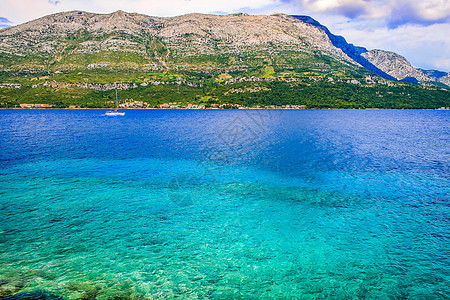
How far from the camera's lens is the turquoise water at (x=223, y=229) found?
1360cm

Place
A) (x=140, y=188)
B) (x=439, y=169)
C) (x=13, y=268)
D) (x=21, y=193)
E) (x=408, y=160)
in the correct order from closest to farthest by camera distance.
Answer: (x=13, y=268) < (x=21, y=193) < (x=140, y=188) < (x=439, y=169) < (x=408, y=160)

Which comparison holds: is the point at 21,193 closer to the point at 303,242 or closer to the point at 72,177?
the point at 72,177

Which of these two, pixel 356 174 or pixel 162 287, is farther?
pixel 356 174

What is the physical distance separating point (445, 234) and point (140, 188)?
26.8m

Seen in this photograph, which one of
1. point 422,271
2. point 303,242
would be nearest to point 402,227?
point 422,271

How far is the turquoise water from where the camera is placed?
13.6 m

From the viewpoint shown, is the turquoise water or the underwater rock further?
the turquoise water

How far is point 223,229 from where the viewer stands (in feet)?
64.1

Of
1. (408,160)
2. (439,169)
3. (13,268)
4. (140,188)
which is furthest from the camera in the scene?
(408,160)

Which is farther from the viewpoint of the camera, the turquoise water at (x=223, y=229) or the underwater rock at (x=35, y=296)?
the turquoise water at (x=223, y=229)

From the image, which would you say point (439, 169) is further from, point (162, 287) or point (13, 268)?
point (13, 268)

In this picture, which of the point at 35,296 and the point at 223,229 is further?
the point at 223,229

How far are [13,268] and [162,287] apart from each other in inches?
334

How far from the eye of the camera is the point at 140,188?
2791 centimetres
